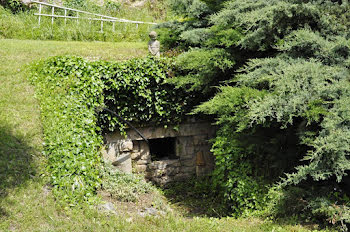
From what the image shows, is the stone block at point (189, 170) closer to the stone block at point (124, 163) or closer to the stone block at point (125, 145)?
the stone block at point (124, 163)

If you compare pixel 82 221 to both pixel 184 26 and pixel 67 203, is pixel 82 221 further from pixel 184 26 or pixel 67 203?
pixel 184 26

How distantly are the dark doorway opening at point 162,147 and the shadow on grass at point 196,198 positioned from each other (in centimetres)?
85

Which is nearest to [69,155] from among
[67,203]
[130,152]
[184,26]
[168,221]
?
[67,203]

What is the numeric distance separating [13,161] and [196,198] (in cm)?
400

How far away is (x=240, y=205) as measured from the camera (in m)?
6.62

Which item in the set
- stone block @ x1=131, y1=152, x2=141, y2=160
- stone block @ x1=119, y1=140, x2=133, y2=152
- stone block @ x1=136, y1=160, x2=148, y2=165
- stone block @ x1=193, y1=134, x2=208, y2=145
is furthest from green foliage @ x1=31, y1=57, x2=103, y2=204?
stone block @ x1=193, y1=134, x2=208, y2=145

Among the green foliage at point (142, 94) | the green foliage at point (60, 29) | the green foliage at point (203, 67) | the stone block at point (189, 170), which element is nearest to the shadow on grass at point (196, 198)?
the stone block at point (189, 170)

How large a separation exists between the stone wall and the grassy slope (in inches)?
81.7

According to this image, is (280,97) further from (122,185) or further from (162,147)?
(162,147)

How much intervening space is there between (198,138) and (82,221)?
433 cm

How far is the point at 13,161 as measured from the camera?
5.71m

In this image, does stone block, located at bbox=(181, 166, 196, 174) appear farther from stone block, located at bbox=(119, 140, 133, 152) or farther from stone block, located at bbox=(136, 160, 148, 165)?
stone block, located at bbox=(119, 140, 133, 152)

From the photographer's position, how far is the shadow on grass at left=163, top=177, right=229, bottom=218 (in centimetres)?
741

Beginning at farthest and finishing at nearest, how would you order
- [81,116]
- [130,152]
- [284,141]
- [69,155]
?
[130,152], [81,116], [284,141], [69,155]
